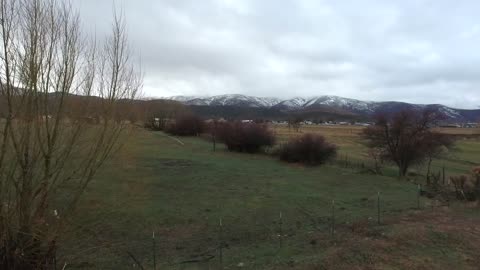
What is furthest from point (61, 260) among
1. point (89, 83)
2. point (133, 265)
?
point (89, 83)

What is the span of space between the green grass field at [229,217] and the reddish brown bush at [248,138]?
13.4 meters

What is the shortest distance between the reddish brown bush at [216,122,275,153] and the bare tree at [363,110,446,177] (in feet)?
40.5

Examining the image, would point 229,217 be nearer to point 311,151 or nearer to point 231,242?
point 231,242

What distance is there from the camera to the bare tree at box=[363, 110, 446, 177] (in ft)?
104

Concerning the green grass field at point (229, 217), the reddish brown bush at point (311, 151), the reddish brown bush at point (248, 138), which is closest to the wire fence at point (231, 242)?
the green grass field at point (229, 217)

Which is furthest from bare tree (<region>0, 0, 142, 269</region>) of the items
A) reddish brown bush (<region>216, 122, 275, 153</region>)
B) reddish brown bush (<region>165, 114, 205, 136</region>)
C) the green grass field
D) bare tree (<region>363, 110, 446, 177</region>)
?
reddish brown bush (<region>165, 114, 205, 136</region>)

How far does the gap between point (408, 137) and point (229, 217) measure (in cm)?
2070

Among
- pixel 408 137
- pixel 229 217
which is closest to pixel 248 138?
pixel 408 137

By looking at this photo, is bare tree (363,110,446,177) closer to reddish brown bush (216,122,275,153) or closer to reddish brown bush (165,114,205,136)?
reddish brown bush (216,122,275,153)

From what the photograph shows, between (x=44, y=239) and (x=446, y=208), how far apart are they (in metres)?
14.4

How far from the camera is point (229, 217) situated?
52.0 feet

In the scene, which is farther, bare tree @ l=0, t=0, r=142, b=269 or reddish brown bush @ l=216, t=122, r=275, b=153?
reddish brown bush @ l=216, t=122, r=275, b=153

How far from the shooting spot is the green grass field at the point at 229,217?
11.0m

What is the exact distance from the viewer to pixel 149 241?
13.1m
